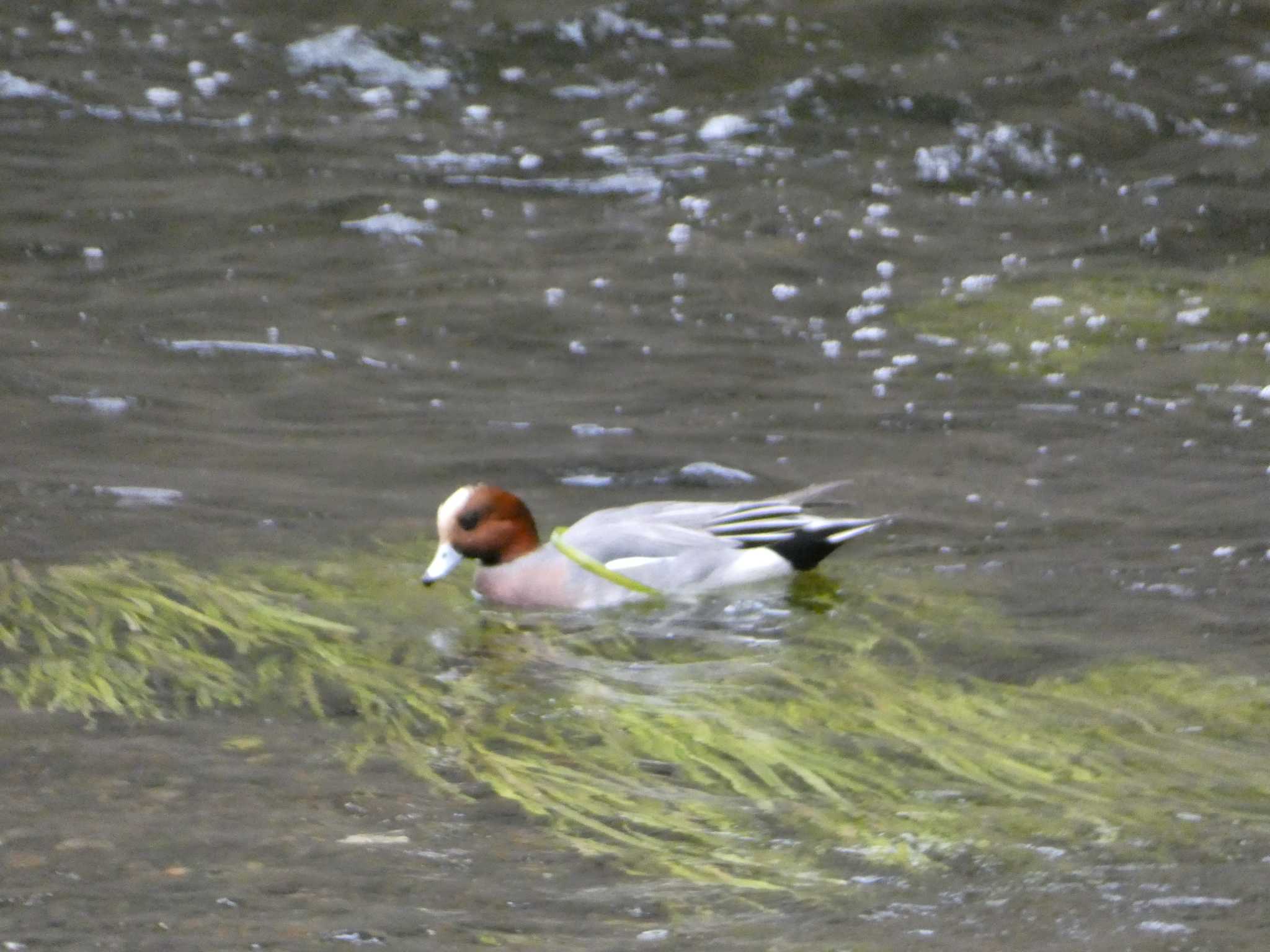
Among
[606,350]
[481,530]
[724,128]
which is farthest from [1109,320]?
[481,530]

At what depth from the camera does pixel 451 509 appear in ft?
19.4

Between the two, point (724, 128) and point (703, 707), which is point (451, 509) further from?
point (724, 128)

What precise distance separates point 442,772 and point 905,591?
78.6 inches

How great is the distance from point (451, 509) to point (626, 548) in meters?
0.55

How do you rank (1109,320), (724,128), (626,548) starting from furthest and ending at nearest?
(724,128) < (1109,320) < (626,548)

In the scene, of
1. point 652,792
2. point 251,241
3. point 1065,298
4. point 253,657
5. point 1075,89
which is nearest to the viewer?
point 652,792

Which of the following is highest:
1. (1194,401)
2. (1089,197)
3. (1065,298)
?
(1089,197)

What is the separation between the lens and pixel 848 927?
3.52 metres

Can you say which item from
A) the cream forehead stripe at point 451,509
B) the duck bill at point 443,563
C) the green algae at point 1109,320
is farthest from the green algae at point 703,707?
the green algae at point 1109,320

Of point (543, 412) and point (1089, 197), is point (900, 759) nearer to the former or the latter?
point (543, 412)

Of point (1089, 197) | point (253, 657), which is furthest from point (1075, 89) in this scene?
point (253, 657)

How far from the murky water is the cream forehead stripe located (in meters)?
0.24

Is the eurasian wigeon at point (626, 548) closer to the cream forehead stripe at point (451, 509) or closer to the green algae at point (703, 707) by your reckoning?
the cream forehead stripe at point (451, 509)

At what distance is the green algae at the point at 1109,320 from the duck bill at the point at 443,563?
12.4 ft
